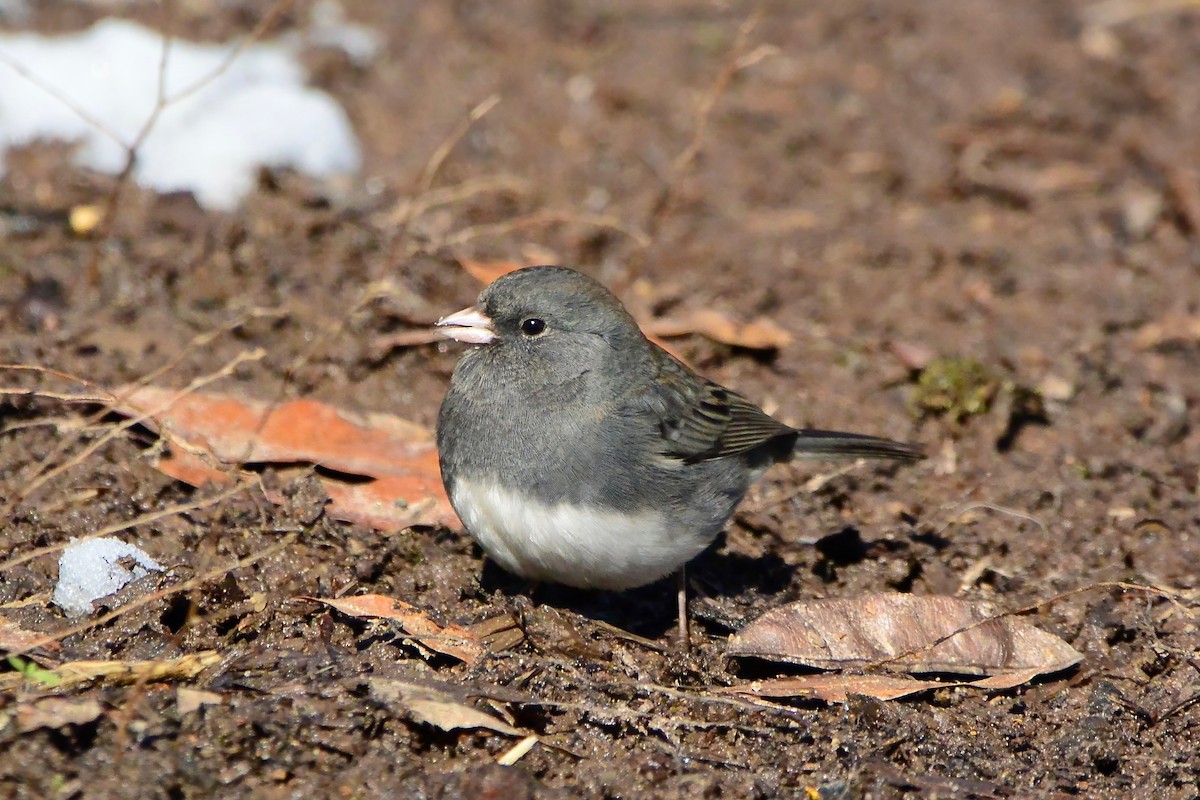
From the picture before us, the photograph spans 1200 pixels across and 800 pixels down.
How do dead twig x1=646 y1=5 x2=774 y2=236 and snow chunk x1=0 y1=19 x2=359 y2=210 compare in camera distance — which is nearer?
dead twig x1=646 y1=5 x2=774 y2=236

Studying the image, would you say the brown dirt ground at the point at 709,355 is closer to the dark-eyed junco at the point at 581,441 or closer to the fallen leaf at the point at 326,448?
the fallen leaf at the point at 326,448

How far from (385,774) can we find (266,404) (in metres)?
1.89

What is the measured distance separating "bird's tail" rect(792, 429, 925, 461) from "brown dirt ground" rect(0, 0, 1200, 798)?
28cm

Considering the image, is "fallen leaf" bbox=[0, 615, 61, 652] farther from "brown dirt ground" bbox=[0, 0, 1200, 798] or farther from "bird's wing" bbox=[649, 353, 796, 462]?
"bird's wing" bbox=[649, 353, 796, 462]

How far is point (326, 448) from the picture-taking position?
4.43 meters

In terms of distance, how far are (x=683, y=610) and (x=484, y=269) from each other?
2.18 m

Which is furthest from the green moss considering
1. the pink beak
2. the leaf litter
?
the pink beak

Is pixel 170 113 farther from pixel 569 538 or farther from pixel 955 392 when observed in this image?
pixel 955 392

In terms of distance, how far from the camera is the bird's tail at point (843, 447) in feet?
14.5

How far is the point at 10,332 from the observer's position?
15.6 ft

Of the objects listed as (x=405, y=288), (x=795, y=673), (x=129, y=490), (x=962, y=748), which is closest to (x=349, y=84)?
(x=405, y=288)

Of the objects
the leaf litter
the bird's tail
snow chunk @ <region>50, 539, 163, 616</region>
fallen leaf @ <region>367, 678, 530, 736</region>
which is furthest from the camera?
the bird's tail

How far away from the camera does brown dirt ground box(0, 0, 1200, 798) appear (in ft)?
11.1

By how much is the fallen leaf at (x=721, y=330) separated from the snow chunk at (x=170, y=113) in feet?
Result: 6.04
